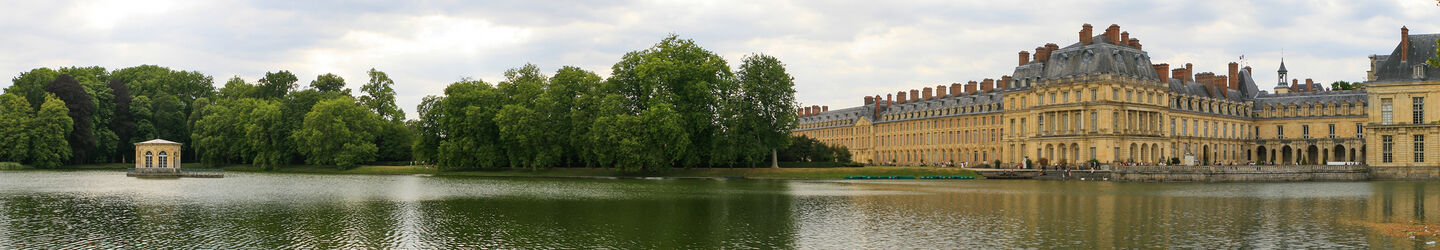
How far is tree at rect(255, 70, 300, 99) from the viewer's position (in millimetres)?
114688

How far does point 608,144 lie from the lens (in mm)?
73812

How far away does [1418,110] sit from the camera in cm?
8125

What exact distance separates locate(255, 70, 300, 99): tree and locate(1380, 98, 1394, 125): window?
339 ft

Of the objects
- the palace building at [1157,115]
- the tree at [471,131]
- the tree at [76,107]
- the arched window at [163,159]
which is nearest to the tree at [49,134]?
the tree at [76,107]

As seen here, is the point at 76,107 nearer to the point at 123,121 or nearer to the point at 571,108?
the point at 123,121

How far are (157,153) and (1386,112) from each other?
96.9 metres

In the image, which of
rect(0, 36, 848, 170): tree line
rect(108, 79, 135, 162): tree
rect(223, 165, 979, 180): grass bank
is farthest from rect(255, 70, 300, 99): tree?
rect(223, 165, 979, 180): grass bank

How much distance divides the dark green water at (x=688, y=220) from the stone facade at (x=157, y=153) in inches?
1582

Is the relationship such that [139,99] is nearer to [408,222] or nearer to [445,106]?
[445,106]

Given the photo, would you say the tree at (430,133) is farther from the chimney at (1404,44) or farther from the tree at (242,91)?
the chimney at (1404,44)

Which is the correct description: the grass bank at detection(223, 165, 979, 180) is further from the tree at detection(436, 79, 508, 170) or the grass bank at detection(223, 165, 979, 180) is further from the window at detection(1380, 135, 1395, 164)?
the window at detection(1380, 135, 1395, 164)

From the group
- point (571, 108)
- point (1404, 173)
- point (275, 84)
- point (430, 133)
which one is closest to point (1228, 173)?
point (1404, 173)

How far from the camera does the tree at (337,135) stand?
93125 mm

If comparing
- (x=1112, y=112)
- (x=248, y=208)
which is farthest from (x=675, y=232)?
(x=1112, y=112)
